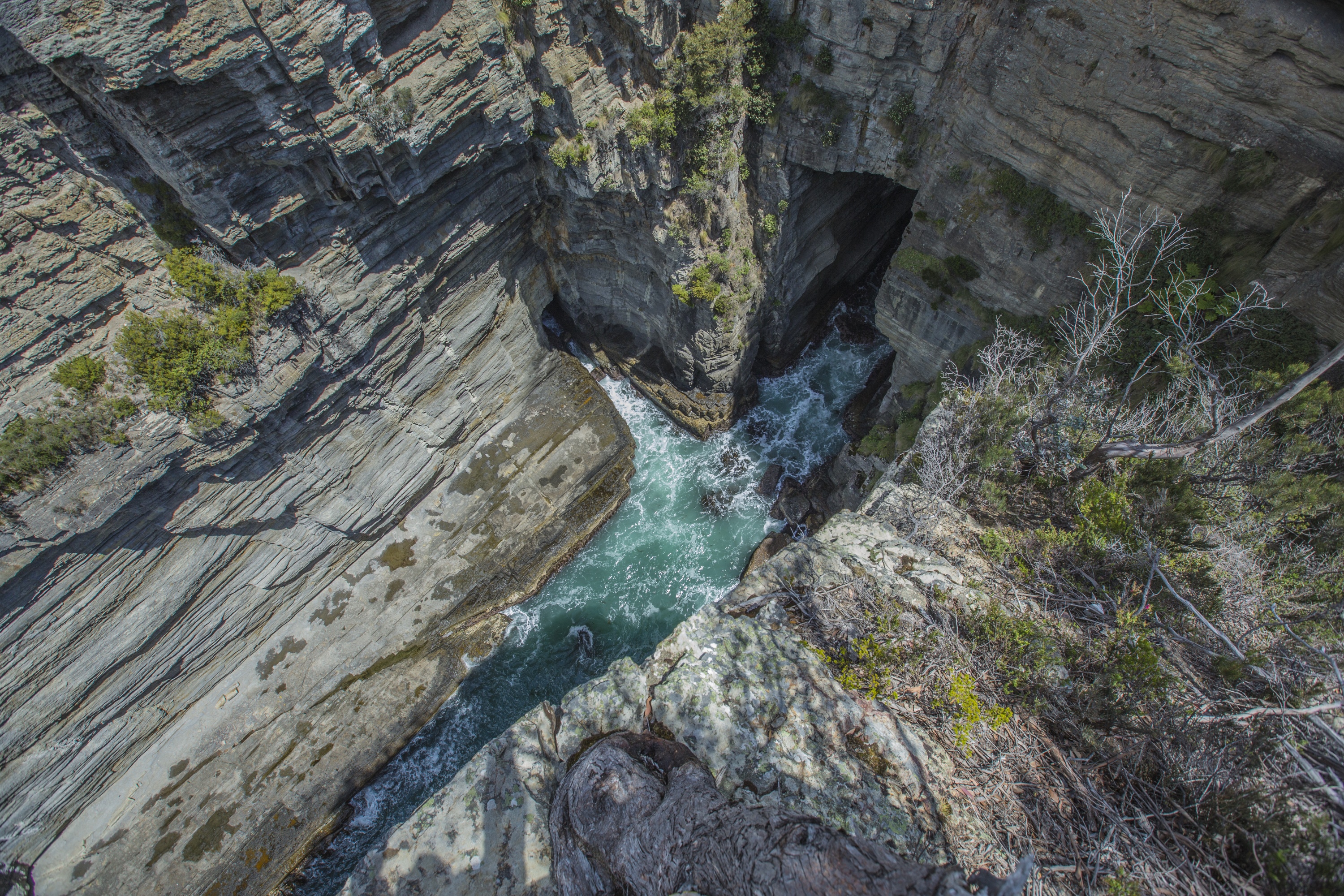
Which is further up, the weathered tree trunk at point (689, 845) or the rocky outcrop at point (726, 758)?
the weathered tree trunk at point (689, 845)

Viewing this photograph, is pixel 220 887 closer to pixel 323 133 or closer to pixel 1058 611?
pixel 323 133

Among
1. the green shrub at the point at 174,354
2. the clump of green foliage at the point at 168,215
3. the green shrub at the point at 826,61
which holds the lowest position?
the green shrub at the point at 174,354

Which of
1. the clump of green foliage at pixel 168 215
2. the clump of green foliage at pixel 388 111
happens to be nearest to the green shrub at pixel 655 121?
the clump of green foliage at pixel 388 111

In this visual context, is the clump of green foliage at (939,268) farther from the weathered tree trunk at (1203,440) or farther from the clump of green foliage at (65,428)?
the clump of green foliage at (65,428)

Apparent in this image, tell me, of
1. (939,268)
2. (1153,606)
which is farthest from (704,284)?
(1153,606)

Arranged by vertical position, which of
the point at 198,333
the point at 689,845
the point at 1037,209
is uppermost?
the point at 198,333

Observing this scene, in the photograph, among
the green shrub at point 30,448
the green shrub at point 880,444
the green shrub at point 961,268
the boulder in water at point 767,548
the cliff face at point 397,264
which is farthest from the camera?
the boulder in water at point 767,548

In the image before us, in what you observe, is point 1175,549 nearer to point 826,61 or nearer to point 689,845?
point 689,845
